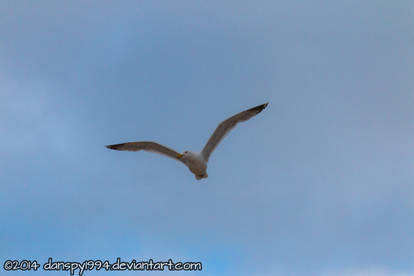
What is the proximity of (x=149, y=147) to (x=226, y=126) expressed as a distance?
3.91 metres

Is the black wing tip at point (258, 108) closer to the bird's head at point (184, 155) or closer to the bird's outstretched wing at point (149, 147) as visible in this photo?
the bird's head at point (184, 155)

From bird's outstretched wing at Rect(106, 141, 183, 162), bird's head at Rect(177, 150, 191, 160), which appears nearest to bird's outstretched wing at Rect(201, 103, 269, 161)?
bird's head at Rect(177, 150, 191, 160)

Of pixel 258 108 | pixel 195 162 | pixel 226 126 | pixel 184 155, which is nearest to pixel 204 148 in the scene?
pixel 195 162

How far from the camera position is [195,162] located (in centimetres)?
2070

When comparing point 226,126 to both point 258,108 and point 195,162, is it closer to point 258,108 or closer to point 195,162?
point 258,108

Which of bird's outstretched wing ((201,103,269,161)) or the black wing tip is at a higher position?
the black wing tip

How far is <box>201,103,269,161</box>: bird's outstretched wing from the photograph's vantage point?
20.4 m

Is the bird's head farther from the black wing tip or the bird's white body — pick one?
the black wing tip

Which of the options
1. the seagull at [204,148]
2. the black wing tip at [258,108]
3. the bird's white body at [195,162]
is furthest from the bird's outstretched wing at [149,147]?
the black wing tip at [258,108]

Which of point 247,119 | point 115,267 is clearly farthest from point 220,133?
point 115,267

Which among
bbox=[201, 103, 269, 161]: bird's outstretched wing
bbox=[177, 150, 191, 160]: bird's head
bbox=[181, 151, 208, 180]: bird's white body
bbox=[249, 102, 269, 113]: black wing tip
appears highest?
bbox=[249, 102, 269, 113]: black wing tip

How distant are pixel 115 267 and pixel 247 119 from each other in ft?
29.9

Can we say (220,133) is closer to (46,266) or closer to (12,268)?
(46,266)

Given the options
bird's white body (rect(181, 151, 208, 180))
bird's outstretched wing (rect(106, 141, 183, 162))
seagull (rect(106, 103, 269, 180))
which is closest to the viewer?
seagull (rect(106, 103, 269, 180))
